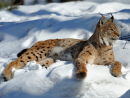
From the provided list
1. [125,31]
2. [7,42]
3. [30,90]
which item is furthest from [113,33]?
[7,42]

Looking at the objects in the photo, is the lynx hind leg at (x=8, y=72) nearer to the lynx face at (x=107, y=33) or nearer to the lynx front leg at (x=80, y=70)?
the lynx front leg at (x=80, y=70)

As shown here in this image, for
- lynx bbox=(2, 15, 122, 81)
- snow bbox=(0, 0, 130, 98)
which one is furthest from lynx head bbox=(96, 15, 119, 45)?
snow bbox=(0, 0, 130, 98)

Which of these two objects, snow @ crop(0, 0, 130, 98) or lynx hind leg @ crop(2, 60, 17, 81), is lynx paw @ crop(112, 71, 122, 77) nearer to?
snow @ crop(0, 0, 130, 98)

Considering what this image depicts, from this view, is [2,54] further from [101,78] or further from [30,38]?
[101,78]

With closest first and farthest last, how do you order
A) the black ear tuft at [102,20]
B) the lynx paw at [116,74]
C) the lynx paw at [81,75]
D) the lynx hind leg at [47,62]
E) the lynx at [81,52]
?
the lynx paw at [81,75], the lynx paw at [116,74], the lynx at [81,52], the black ear tuft at [102,20], the lynx hind leg at [47,62]

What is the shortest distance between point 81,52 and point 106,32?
1.48 feet

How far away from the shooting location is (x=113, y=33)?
2.87m

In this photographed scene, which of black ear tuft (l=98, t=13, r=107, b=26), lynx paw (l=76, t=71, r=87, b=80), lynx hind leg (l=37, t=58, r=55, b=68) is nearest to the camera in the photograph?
lynx paw (l=76, t=71, r=87, b=80)

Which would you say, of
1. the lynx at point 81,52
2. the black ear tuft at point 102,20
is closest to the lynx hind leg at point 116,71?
the lynx at point 81,52

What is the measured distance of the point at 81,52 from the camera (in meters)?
2.99

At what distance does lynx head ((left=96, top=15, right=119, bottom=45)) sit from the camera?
2871 mm

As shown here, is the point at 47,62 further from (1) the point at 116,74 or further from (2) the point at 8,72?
(1) the point at 116,74

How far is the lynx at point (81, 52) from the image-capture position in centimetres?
279

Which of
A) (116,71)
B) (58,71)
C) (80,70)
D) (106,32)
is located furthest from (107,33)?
(58,71)
